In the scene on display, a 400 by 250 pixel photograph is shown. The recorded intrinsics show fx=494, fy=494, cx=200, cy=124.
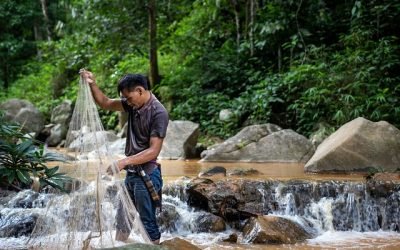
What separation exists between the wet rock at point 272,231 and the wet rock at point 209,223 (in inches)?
14.9

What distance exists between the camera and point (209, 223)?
603 centimetres

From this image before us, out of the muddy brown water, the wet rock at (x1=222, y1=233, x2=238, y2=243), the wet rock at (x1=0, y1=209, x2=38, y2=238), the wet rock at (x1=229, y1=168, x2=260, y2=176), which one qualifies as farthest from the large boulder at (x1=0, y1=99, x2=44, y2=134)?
the wet rock at (x1=222, y1=233, x2=238, y2=243)

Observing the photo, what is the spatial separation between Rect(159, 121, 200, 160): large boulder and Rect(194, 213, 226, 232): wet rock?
4.82m

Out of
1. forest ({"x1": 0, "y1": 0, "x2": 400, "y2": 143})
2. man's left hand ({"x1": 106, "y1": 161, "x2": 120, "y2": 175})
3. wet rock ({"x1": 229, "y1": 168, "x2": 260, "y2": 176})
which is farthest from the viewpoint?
forest ({"x1": 0, "y1": 0, "x2": 400, "y2": 143})

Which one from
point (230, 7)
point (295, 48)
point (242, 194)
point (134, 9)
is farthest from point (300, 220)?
point (230, 7)

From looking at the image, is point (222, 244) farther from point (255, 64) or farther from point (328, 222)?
point (255, 64)

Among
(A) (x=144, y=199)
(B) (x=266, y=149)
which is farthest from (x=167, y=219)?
(B) (x=266, y=149)

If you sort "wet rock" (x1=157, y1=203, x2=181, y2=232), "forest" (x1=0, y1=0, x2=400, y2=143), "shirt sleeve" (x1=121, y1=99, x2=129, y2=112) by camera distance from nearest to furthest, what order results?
"shirt sleeve" (x1=121, y1=99, x2=129, y2=112), "wet rock" (x1=157, y1=203, x2=181, y2=232), "forest" (x1=0, y1=0, x2=400, y2=143)

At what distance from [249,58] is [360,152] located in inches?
272

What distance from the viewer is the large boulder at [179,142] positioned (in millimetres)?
10948

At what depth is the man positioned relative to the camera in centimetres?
365

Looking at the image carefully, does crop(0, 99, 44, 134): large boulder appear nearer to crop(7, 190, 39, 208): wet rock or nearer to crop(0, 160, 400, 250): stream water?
crop(7, 190, 39, 208): wet rock

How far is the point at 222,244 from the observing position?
534cm

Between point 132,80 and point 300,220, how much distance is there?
11.7 feet
